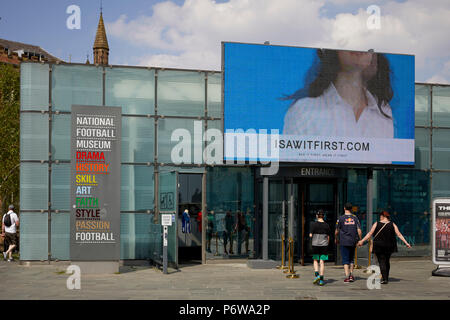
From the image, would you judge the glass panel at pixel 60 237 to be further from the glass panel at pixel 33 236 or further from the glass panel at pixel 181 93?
the glass panel at pixel 181 93

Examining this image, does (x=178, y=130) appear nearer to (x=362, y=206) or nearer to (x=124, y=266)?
(x=124, y=266)

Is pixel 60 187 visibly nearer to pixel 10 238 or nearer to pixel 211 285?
pixel 10 238

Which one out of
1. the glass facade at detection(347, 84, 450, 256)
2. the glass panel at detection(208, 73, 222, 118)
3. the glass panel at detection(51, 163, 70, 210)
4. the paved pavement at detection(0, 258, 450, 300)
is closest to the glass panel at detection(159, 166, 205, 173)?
the glass panel at detection(208, 73, 222, 118)

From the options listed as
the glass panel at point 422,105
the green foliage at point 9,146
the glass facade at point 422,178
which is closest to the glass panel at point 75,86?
the glass facade at point 422,178

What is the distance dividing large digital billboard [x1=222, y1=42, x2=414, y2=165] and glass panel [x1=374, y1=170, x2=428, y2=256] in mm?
2210

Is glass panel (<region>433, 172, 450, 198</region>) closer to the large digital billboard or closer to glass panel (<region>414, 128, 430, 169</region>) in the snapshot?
glass panel (<region>414, 128, 430, 169</region>)

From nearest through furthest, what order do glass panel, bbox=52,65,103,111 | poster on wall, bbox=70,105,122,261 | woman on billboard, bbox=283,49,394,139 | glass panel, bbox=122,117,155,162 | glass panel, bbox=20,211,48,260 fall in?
1. poster on wall, bbox=70,105,122,261
2. woman on billboard, bbox=283,49,394,139
3. glass panel, bbox=20,211,48,260
4. glass panel, bbox=52,65,103,111
5. glass panel, bbox=122,117,155,162

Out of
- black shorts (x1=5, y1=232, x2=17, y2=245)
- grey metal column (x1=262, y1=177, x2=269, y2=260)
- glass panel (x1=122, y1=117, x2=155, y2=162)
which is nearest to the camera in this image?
A: grey metal column (x1=262, y1=177, x2=269, y2=260)

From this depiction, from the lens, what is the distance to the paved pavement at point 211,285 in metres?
11.3

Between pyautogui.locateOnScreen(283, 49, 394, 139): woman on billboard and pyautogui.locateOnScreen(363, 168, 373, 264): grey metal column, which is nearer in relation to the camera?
pyautogui.locateOnScreen(283, 49, 394, 139): woman on billboard

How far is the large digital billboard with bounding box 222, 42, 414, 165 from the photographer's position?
53.2ft

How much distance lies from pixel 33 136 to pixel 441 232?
1170 cm

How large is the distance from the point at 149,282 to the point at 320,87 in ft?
24.9

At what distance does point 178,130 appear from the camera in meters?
17.8
